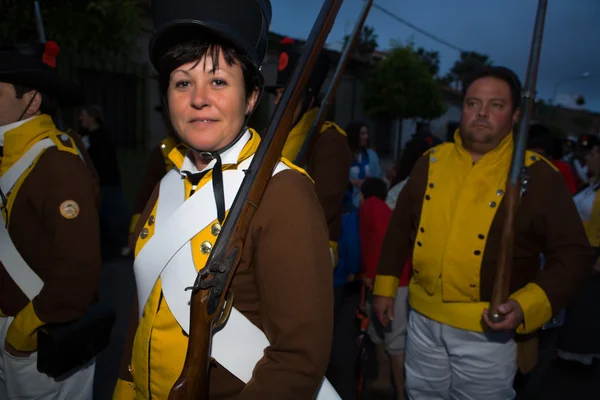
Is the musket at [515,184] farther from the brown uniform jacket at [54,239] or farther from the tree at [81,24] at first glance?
the tree at [81,24]

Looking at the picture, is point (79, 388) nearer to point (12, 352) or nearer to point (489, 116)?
point (12, 352)

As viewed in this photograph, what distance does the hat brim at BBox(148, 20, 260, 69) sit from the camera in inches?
53.7

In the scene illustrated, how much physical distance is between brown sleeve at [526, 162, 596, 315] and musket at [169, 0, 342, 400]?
5.22 feet

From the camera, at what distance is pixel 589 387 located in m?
4.41

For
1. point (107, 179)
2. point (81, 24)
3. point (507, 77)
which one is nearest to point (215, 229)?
point (507, 77)

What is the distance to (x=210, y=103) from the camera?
147cm

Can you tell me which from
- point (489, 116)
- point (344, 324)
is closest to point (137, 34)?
point (344, 324)

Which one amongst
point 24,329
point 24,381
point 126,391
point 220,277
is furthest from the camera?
point 24,381

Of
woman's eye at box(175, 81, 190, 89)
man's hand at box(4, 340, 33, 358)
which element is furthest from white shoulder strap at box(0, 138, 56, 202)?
woman's eye at box(175, 81, 190, 89)

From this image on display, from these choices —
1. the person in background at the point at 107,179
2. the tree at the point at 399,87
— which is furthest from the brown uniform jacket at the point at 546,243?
the tree at the point at 399,87

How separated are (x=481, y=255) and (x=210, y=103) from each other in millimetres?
1621

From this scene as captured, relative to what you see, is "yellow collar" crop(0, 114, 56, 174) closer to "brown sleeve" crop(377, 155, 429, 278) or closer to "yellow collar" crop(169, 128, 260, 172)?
"yellow collar" crop(169, 128, 260, 172)

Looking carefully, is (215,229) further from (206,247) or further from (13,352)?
(13,352)

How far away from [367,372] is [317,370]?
345 cm
